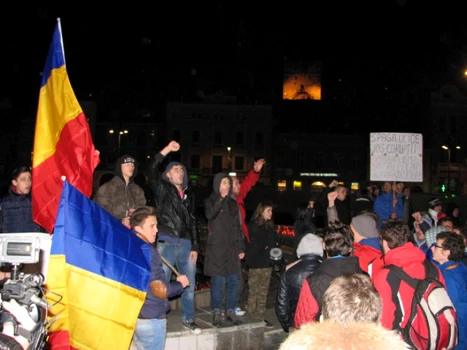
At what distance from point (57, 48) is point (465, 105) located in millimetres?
64147

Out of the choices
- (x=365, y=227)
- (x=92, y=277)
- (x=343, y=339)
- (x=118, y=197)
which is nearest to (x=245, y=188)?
(x=118, y=197)

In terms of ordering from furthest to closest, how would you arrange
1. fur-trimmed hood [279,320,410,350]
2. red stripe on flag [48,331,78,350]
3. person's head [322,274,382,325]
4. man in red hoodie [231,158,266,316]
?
1. man in red hoodie [231,158,266,316]
2. red stripe on flag [48,331,78,350]
3. person's head [322,274,382,325]
4. fur-trimmed hood [279,320,410,350]

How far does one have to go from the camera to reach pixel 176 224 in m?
6.52

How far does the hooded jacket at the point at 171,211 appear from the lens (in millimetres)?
6508

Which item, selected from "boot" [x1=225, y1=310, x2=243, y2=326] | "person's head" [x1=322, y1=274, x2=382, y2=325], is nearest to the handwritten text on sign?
"boot" [x1=225, y1=310, x2=243, y2=326]

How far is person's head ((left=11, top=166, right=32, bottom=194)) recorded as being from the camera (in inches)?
257

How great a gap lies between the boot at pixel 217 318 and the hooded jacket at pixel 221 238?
0.50 meters

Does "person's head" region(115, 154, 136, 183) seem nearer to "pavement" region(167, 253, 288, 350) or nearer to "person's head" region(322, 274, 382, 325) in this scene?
"pavement" region(167, 253, 288, 350)

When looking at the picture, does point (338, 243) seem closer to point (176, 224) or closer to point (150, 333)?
point (150, 333)

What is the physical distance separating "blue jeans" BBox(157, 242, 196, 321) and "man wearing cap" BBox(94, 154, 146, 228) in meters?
0.64

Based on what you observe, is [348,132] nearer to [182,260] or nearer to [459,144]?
[459,144]

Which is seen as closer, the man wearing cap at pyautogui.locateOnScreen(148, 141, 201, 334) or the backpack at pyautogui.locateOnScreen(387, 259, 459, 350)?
the backpack at pyautogui.locateOnScreen(387, 259, 459, 350)

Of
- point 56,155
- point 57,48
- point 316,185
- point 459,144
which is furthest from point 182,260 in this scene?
point 459,144

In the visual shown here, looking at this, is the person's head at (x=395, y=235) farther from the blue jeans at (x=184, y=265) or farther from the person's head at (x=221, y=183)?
the blue jeans at (x=184, y=265)
